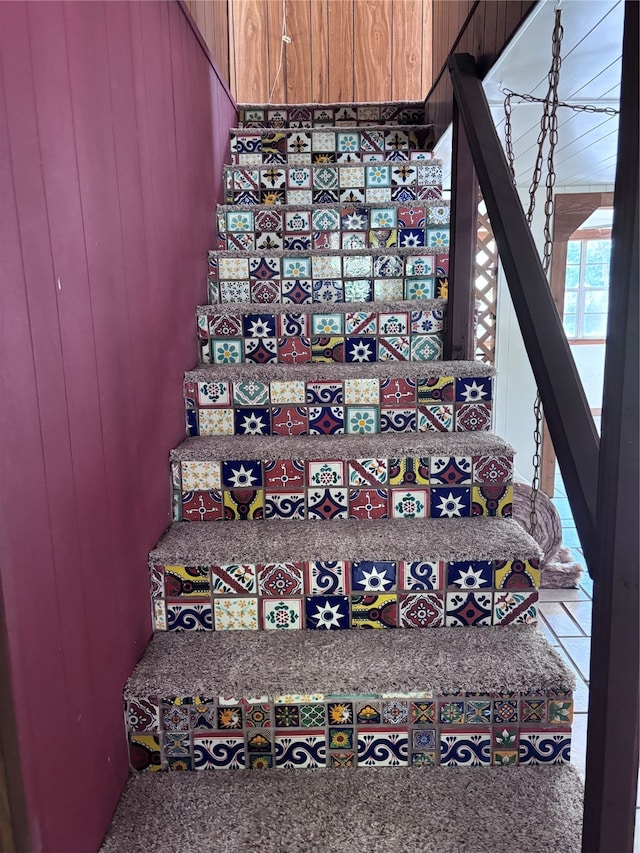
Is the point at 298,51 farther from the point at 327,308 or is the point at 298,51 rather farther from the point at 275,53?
the point at 327,308

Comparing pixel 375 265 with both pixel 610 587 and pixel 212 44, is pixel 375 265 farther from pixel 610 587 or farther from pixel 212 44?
pixel 610 587

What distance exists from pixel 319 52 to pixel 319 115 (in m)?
0.96

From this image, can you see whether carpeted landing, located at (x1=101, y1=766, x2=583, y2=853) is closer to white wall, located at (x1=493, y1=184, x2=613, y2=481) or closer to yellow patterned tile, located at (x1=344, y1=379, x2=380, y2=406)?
yellow patterned tile, located at (x1=344, y1=379, x2=380, y2=406)

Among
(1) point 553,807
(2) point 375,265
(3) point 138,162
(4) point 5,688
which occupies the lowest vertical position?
(1) point 553,807

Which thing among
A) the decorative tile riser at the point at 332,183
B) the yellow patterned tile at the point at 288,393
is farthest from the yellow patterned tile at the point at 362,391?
the decorative tile riser at the point at 332,183

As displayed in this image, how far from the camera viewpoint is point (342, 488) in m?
1.46

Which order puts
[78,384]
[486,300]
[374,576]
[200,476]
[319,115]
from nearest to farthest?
[78,384], [374,576], [200,476], [319,115], [486,300]

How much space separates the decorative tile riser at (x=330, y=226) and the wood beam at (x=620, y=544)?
151 cm

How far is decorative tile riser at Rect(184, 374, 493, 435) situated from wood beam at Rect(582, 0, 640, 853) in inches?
32.5

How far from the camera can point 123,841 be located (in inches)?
37.4

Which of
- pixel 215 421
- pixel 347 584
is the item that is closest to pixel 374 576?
pixel 347 584

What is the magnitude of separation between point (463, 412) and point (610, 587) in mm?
867

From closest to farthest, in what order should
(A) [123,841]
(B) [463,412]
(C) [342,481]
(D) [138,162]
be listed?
(A) [123,841]
(D) [138,162]
(C) [342,481]
(B) [463,412]

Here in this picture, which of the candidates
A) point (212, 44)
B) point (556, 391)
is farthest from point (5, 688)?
point (212, 44)
